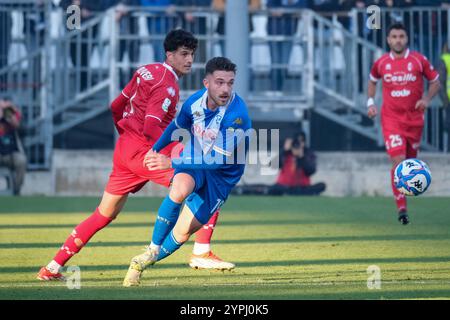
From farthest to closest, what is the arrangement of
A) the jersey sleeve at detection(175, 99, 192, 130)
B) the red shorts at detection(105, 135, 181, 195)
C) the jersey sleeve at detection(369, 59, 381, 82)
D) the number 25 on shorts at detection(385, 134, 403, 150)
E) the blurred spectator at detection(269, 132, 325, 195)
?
1. the blurred spectator at detection(269, 132, 325, 195)
2. the jersey sleeve at detection(369, 59, 381, 82)
3. the number 25 on shorts at detection(385, 134, 403, 150)
4. the red shorts at detection(105, 135, 181, 195)
5. the jersey sleeve at detection(175, 99, 192, 130)

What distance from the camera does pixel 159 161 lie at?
9383 mm

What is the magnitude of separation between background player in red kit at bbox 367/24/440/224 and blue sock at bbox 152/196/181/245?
244 inches

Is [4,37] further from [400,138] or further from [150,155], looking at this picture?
[150,155]

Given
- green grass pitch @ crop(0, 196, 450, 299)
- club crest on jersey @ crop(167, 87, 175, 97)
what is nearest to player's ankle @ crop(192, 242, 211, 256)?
green grass pitch @ crop(0, 196, 450, 299)

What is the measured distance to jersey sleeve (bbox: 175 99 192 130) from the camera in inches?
368

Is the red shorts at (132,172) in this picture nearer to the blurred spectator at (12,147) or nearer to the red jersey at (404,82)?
the red jersey at (404,82)

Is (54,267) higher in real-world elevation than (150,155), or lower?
lower

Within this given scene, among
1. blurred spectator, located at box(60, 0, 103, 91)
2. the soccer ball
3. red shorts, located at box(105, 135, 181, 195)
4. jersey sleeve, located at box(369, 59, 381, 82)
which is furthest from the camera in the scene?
blurred spectator, located at box(60, 0, 103, 91)

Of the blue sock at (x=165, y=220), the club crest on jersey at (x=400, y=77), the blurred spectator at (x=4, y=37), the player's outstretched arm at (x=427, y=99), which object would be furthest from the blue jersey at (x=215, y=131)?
the blurred spectator at (x=4, y=37)

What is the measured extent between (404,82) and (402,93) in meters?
0.14

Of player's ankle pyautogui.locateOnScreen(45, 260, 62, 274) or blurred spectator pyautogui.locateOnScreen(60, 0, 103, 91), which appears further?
blurred spectator pyautogui.locateOnScreen(60, 0, 103, 91)

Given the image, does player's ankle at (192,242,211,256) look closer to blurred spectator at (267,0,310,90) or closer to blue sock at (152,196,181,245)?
blue sock at (152,196,181,245)

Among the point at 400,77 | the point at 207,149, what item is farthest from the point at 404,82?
the point at 207,149
